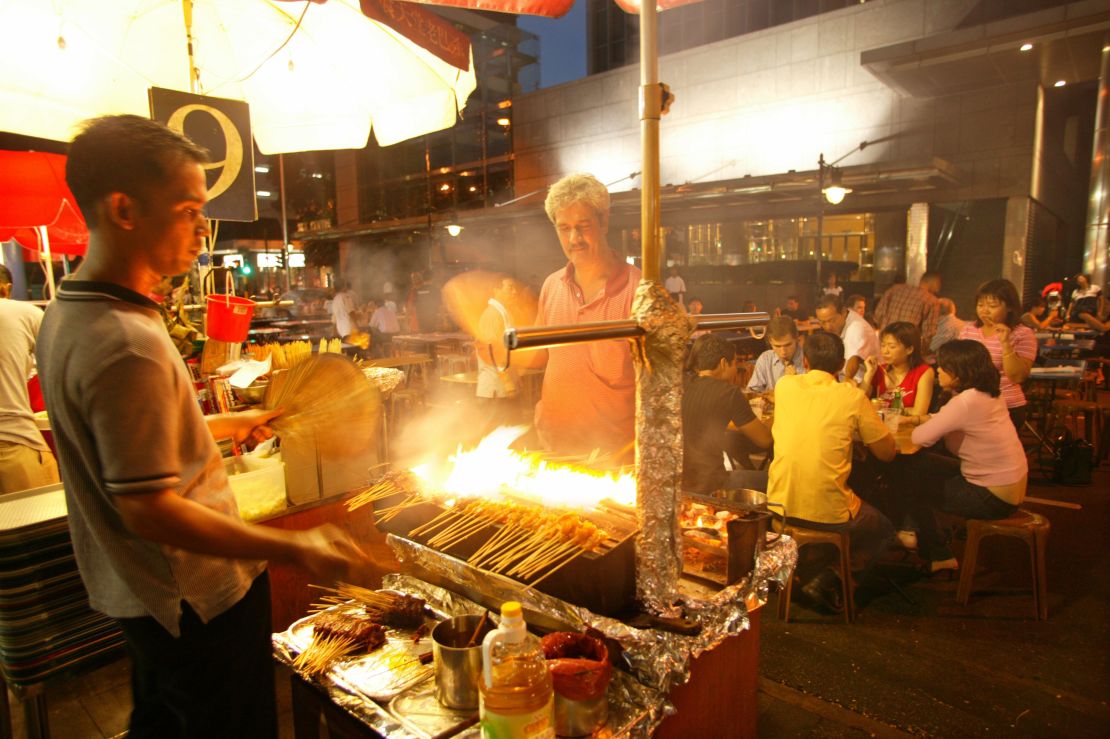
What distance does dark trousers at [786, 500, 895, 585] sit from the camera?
4.37 metres

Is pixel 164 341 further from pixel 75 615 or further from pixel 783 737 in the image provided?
pixel 783 737

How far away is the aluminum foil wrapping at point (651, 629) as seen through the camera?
203 centimetres

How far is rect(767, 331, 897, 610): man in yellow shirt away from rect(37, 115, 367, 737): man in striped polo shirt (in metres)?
3.31

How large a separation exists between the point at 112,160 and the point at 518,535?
167cm

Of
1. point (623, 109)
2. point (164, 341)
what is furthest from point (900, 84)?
point (164, 341)

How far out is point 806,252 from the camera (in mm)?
16250

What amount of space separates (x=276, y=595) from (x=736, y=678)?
2.58 meters

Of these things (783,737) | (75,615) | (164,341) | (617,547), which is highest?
(164,341)

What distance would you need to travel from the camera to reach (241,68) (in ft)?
16.6

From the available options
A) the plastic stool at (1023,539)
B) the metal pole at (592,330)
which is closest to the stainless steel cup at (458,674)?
the metal pole at (592,330)

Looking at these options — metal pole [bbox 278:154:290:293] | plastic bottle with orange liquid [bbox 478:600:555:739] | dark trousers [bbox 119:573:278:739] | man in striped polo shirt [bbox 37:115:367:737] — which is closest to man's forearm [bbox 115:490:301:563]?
man in striped polo shirt [bbox 37:115:367:737]

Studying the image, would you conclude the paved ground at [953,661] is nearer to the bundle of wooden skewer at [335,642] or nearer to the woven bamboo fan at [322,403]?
the bundle of wooden skewer at [335,642]

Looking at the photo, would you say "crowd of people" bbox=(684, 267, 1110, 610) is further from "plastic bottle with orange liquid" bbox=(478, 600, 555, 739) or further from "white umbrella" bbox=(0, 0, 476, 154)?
"white umbrella" bbox=(0, 0, 476, 154)

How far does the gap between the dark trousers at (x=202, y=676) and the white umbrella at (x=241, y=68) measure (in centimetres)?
382
